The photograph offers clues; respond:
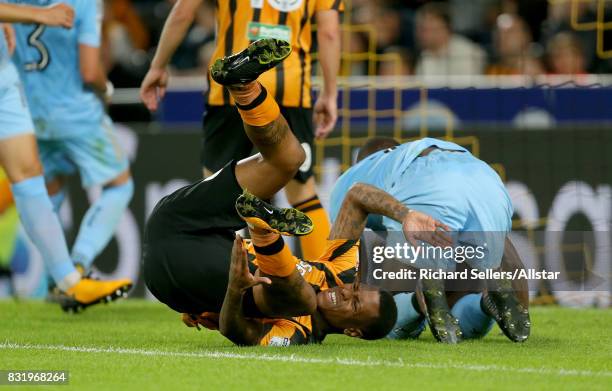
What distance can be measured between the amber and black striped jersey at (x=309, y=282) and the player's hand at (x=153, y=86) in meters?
1.93

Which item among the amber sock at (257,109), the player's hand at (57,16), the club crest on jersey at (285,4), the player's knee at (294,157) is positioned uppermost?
the club crest on jersey at (285,4)

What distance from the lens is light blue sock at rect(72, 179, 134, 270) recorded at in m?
8.41

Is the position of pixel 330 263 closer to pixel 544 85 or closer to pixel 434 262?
pixel 434 262

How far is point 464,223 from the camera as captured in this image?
6305 mm

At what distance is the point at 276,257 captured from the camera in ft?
17.7

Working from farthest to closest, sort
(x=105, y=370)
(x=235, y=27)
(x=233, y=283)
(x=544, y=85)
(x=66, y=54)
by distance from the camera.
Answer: (x=544, y=85)
(x=66, y=54)
(x=235, y=27)
(x=233, y=283)
(x=105, y=370)

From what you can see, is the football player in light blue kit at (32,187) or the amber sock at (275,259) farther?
the football player in light blue kit at (32,187)

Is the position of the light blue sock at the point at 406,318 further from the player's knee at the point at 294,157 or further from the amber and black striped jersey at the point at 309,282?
the player's knee at the point at 294,157

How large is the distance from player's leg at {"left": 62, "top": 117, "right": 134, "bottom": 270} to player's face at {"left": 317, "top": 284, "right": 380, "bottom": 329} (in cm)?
304

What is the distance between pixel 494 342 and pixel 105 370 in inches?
82.8

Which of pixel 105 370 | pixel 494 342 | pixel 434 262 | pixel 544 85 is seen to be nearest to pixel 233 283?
pixel 105 370

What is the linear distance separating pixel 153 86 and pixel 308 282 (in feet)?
7.19

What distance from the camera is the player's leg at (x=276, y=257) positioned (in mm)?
5207

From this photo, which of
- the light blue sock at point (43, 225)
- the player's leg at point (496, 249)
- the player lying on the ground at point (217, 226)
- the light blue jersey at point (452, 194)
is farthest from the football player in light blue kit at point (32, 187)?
the player's leg at point (496, 249)
